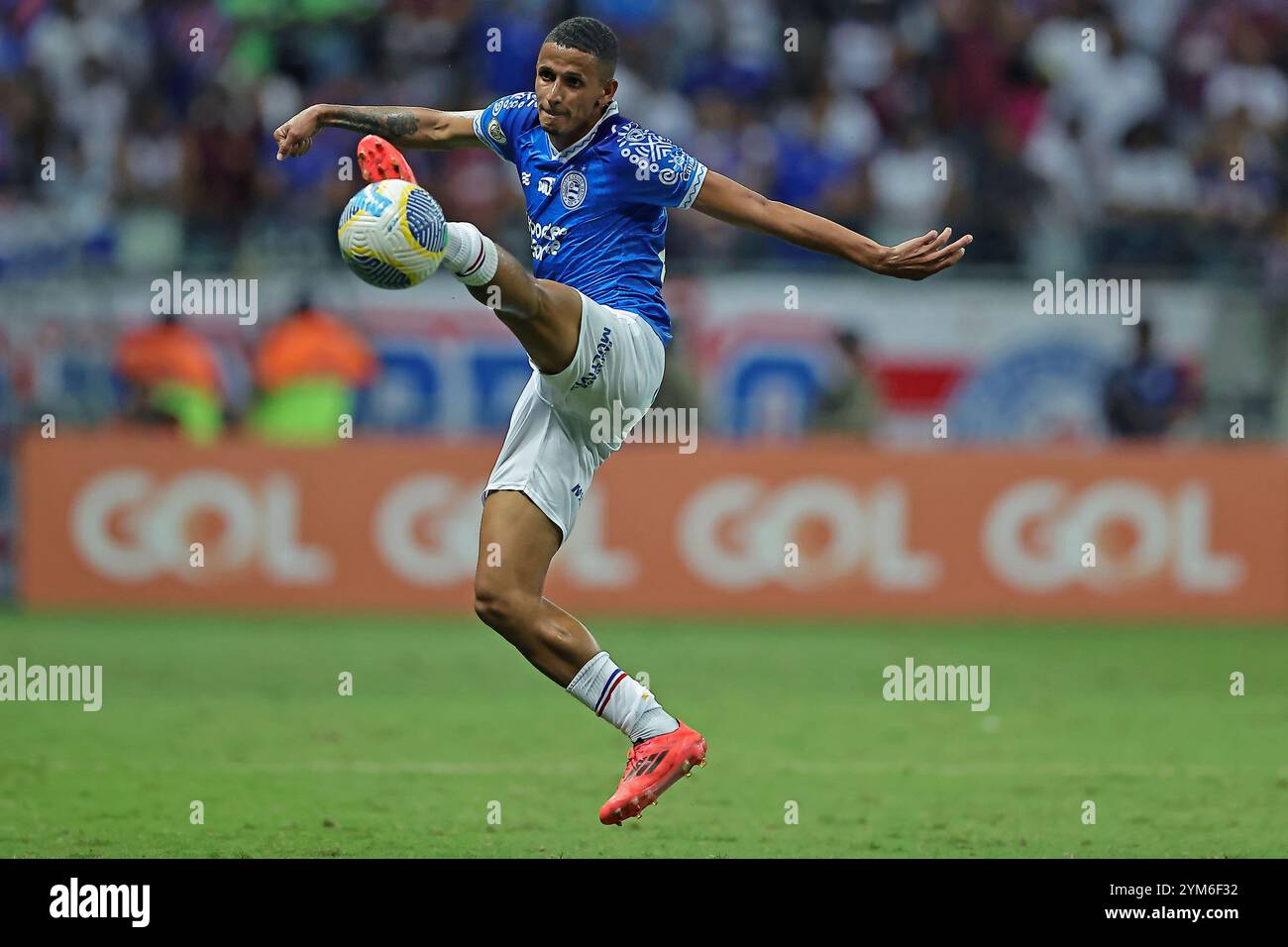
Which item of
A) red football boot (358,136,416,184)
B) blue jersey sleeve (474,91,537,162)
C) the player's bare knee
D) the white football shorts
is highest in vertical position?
blue jersey sleeve (474,91,537,162)

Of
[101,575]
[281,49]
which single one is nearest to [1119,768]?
[101,575]

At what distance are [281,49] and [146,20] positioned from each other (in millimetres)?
1565

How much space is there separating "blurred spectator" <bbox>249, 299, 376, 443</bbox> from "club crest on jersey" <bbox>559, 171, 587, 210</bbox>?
929 centimetres

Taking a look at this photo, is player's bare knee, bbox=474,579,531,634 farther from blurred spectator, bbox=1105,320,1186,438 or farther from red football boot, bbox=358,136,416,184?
blurred spectator, bbox=1105,320,1186,438

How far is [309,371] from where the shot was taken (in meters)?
16.7

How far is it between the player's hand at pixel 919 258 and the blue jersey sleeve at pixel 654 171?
84 centimetres

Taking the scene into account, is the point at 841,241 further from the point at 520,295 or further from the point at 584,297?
the point at 520,295

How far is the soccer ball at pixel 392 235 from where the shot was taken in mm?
6379

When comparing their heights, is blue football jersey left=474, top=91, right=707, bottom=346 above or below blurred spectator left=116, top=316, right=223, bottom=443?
below

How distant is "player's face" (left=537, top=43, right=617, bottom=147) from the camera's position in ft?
24.1

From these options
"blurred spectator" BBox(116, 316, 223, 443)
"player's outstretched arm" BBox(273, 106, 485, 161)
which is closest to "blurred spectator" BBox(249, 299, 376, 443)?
"blurred spectator" BBox(116, 316, 223, 443)

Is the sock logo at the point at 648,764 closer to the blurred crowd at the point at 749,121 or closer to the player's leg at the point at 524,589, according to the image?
the player's leg at the point at 524,589

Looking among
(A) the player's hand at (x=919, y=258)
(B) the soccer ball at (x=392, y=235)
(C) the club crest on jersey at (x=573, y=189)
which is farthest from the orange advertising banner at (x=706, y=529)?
(B) the soccer ball at (x=392, y=235)

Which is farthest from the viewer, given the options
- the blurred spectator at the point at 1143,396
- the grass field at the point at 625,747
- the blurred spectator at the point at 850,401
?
the blurred spectator at the point at 1143,396
